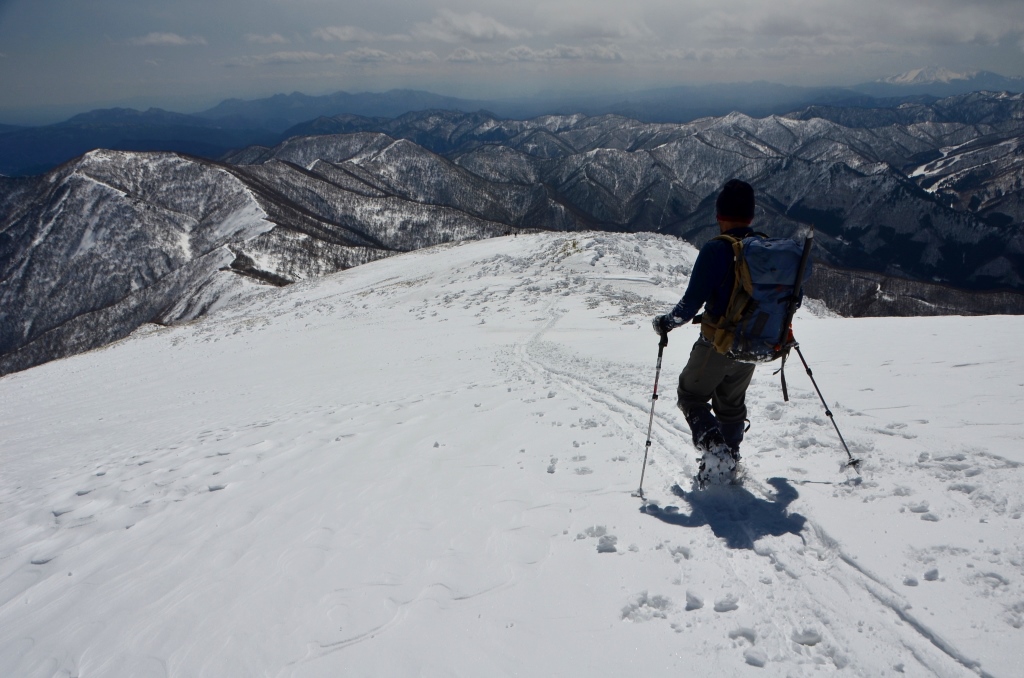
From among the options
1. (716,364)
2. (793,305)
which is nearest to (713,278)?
(793,305)

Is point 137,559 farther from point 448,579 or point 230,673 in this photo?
point 448,579

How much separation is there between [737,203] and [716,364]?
5.72 feet

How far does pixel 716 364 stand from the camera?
5730 millimetres

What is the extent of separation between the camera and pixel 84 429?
15117 millimetres

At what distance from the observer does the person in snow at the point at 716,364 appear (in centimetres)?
540

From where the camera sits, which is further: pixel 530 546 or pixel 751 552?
pixel 530 546

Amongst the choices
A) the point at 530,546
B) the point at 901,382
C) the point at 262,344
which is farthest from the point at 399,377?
the point at 262,344

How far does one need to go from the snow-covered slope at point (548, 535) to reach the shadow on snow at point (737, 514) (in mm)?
36

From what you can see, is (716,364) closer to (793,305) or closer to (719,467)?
(793,305)

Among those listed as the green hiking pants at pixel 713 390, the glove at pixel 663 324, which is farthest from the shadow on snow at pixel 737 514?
the glove at pixel 663 324

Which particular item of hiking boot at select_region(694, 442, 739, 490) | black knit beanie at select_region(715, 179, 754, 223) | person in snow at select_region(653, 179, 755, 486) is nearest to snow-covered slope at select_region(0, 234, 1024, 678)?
hiking boot at select_region(694, 442, 739, 490)

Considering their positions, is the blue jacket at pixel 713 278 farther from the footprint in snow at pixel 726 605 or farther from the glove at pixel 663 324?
the footprint in snow at pixel 726 605

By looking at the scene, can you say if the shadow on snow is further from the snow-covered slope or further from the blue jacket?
the blue jacket

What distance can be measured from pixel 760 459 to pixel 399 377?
34.9 feet
